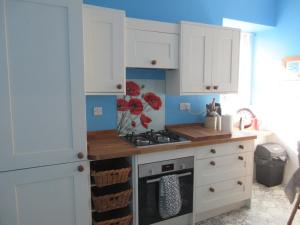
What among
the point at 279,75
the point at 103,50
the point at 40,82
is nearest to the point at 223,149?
the point at 103,50

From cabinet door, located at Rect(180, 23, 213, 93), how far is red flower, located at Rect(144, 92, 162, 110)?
35cm

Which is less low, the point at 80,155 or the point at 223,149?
A: the point at 80,155

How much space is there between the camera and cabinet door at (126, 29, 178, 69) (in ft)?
6.81

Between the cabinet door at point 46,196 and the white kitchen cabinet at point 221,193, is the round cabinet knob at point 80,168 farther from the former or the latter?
the white kitchen cabinet at point 221,193

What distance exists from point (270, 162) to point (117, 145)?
7.08ft

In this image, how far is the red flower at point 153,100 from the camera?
2529 millimetres

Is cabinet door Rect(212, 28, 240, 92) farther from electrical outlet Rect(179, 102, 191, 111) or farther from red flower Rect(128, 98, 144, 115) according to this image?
red flower Rect(128, 98, 144, 115)

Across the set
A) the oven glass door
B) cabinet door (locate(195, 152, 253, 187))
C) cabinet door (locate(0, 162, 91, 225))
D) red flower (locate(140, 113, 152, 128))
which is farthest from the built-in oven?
red flower (locate(140, 113, 152, 128))

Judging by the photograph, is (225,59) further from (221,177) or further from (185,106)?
(221,177)

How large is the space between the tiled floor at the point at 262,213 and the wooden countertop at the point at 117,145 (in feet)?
2.65

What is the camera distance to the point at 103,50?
1.93 m

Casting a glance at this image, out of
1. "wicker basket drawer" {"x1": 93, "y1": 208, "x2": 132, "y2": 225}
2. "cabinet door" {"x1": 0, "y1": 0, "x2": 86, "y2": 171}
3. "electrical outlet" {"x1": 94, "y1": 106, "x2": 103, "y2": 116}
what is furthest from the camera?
"electrical outlet" {"x1": 94, "y1": 106, "x2": 103, "y2": 116}

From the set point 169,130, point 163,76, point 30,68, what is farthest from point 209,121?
point 30,68

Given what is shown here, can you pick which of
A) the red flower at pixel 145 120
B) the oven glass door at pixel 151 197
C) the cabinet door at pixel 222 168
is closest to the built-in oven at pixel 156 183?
the oven glass door at pixel 151 197
